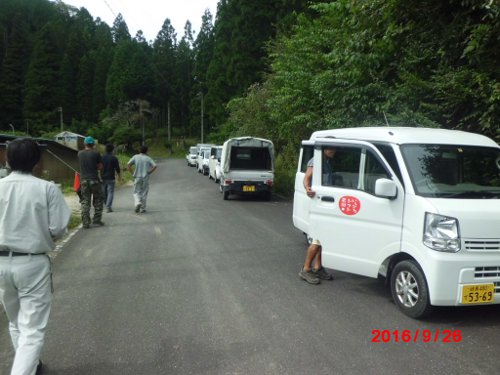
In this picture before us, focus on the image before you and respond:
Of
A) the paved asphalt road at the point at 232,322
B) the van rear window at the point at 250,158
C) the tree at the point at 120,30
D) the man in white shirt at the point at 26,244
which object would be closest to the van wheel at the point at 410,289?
the paved asphalt road at the point at 232,322

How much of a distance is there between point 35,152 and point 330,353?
9.50ft

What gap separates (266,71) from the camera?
3291 centimetres

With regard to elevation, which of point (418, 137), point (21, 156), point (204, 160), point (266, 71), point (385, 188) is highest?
point (266, 71)

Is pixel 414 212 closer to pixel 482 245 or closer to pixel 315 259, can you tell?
pixel 482 245

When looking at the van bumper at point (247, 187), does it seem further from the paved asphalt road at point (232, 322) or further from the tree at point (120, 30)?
the tree at point (120, 30)

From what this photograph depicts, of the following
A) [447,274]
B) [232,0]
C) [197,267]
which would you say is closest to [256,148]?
[197,267]

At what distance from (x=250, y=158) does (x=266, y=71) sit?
17554 millimetres

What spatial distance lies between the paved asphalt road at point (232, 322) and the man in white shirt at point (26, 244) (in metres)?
0.61

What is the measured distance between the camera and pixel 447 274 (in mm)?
4406

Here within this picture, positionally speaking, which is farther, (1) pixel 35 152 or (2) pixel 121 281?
(2) pixel 121 281

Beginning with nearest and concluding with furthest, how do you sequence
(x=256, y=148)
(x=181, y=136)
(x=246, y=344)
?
(x=246, y=344), (x=256, y=148), (x=181, y=136)

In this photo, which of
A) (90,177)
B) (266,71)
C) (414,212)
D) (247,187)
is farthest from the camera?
(266,71)

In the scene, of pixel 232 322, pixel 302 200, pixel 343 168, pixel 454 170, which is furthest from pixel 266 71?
pixel 232 322

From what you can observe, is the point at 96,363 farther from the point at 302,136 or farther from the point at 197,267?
the point at 302,136
